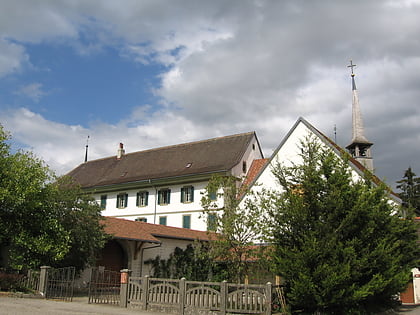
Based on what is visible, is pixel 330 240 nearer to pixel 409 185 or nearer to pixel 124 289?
pixel 124 289

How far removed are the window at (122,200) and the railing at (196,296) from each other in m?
24.2

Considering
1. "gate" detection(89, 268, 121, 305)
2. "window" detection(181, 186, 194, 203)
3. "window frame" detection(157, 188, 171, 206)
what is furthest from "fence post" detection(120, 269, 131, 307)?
"window frame" detection(157, 188, 171, 206)

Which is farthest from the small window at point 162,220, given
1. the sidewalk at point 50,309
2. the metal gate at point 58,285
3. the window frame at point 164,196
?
the sidewalk at point 50,309

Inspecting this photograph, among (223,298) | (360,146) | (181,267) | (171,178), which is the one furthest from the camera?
(171,178)

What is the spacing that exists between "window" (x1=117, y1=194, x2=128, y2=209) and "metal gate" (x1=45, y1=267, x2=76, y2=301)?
22393 millimetres

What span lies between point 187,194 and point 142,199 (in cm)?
496

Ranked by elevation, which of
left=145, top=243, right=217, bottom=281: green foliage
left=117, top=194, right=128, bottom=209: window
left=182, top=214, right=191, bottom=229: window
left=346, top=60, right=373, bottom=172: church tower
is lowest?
left=145, top=243, right=217, bottom=281: green foliage

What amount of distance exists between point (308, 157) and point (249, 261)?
5808mm

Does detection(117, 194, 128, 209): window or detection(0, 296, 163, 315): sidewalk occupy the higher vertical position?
detection(117, 194, 128, 209): window

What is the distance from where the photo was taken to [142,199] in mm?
38469

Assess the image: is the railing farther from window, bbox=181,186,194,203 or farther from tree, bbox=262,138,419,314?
window, bbox=181,186,194,203

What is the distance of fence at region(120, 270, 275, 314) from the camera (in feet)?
44.5

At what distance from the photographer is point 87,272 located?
22.1 metres

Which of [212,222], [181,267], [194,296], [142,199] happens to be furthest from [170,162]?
[194,296]
